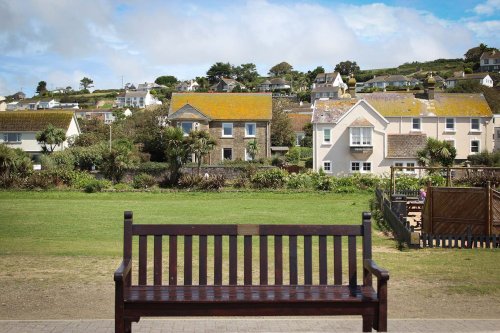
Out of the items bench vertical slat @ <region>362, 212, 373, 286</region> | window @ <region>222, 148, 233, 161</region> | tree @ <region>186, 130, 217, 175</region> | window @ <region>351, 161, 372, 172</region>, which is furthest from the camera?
window @ <region>222, 148, 233, 161</region>

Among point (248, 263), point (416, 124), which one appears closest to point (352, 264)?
point (248, 263)

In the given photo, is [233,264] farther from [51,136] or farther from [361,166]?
[51,136]

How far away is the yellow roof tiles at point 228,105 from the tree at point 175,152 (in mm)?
18785

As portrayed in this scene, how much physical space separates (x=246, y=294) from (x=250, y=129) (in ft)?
181

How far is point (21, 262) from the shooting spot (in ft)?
42.1

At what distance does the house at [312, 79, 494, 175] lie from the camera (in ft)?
187

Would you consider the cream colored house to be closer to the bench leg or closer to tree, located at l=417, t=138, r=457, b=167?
tree, located at l=417, t=138, r=457, b=167

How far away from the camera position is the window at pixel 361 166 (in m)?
57.8

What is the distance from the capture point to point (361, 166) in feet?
190

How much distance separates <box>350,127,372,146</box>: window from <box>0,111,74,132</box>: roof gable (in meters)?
36.1

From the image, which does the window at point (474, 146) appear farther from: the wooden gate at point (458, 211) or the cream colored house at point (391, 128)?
the wooden gate at point (458, 211)

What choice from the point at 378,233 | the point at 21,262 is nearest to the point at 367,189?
the point at 378,233

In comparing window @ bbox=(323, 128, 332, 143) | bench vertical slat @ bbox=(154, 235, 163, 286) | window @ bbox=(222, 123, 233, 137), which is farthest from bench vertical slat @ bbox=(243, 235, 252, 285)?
window @ bbox=(222, 123, 233, 137)

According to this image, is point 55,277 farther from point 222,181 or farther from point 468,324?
point 222,181
